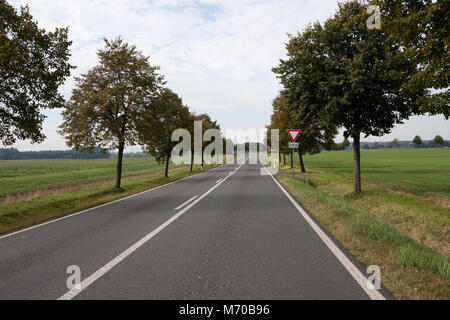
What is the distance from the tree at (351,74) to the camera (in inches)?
424

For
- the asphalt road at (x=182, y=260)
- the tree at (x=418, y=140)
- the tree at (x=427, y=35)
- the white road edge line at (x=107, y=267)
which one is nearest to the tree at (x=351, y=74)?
the tree at (x=427, y=35)

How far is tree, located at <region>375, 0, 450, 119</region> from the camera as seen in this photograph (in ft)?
20.2

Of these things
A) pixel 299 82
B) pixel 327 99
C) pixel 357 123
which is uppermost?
pixel 299 82

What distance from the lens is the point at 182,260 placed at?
4492 mm

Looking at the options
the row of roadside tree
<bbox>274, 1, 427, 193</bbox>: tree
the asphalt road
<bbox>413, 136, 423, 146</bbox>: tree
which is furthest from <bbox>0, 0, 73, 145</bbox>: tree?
<bbox>413, 136, 423, 146</bbox>: tree

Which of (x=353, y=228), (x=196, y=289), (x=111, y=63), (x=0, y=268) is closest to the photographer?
(x=196, y=289)

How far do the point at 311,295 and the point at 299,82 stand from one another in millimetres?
10638

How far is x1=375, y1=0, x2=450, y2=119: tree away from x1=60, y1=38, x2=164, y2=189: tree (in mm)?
12677

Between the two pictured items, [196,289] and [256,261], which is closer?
[196,289]

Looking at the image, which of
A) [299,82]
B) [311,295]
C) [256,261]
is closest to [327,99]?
[299,82]

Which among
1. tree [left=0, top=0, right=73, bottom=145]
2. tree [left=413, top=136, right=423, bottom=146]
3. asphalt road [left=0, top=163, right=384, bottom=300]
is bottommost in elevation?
asphalt road [left=0, top=163, right=384, bottom=300]

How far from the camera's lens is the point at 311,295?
321 centimetres

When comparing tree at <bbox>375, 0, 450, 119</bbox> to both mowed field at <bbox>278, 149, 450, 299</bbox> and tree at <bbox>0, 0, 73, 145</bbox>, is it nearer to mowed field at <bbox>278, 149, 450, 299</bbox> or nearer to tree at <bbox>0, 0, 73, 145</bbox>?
mowed field at <bbox>278, 149, 450, 299</bbox>
